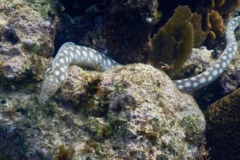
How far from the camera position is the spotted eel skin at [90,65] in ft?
13.4

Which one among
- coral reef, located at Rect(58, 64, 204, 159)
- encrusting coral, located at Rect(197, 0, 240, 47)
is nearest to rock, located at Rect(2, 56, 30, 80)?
coral reef, located at Rect(58, 64, 204, 159)

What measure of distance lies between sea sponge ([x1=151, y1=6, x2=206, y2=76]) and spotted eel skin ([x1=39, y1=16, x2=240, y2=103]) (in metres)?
0.51

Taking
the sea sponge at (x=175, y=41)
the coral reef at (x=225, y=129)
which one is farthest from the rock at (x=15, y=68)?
the coral reef at (x=225, y=129)

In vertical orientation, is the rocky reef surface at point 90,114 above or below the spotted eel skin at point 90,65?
below

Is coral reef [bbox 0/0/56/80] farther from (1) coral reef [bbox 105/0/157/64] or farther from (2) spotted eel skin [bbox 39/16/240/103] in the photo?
(1) coral reef [bbox 105/0/157/64]

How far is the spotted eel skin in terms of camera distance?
13.4 ft

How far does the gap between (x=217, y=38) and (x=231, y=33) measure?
443 millimetres

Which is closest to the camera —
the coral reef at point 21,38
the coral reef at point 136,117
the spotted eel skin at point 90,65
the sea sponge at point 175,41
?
the coral reef at point 136,117

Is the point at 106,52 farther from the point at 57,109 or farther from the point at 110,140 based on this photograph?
the point at 110,140

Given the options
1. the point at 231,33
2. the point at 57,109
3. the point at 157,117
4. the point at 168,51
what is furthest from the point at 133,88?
the point at 231,33

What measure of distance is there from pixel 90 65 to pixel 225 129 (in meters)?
3.10

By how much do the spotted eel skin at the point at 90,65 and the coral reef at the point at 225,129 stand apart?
76 cm

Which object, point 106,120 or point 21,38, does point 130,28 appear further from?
point 106,120

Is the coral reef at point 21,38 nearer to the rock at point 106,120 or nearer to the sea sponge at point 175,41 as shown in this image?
the rock at point 106,120
